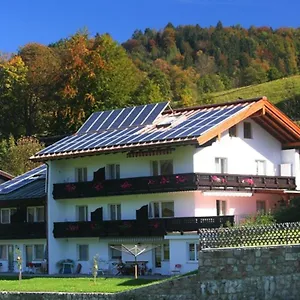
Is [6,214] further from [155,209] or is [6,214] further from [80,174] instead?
[155,209]

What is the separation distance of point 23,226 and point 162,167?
1083cm

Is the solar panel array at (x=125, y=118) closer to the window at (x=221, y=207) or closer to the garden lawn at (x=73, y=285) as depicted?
the window at (x=221, y=207)

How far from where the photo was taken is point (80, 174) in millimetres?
49938

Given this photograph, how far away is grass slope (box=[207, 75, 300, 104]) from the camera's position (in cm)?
10319

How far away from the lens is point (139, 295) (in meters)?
31.3

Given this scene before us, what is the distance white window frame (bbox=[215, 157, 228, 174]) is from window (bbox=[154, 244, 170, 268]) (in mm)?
5390

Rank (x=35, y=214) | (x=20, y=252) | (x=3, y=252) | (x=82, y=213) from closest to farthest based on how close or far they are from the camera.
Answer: (x=82, y=213)
(x=20, y=252)
(x=35, y=214)
(x=3, y=252)

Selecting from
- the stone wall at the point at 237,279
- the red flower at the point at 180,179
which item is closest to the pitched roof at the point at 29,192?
the red flower at the point at 180,179

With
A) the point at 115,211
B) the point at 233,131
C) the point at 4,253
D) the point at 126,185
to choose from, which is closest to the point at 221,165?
the point at 233,131

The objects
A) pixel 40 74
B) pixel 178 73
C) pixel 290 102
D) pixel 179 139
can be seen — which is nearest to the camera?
pixel 179 139

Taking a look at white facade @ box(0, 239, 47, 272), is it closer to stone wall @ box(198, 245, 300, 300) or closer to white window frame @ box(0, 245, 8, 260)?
white window frame @ box(0, 245, 8, 260)

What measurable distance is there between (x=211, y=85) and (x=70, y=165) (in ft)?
259

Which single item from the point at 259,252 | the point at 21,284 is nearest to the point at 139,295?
the point at 259,252

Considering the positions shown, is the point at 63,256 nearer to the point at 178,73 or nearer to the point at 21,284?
the point at 21,284
